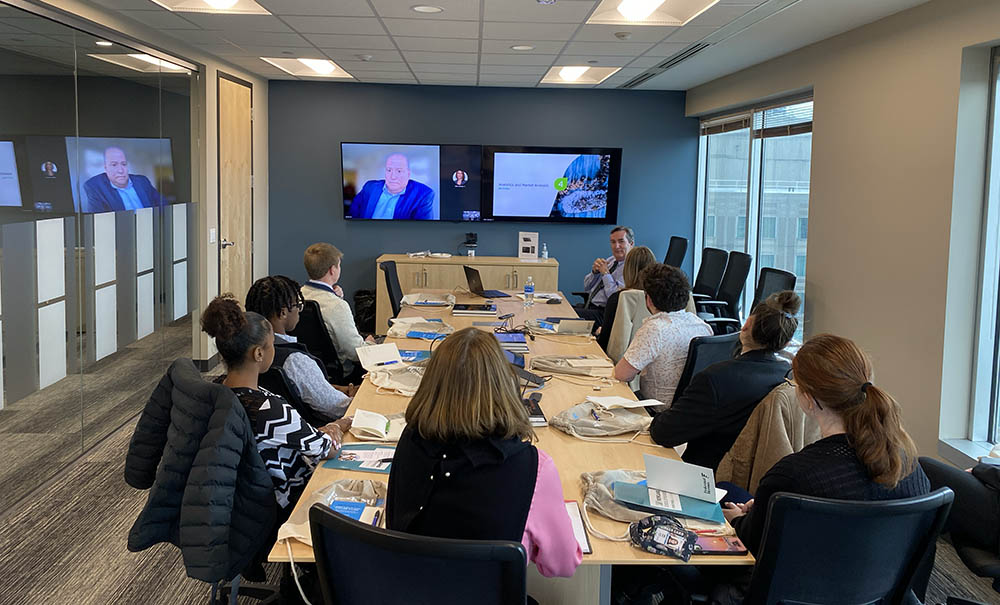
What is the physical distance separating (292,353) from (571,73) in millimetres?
5888

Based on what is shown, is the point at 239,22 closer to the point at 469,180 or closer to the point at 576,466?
the point at 469,180

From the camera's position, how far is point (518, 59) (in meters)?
7.02

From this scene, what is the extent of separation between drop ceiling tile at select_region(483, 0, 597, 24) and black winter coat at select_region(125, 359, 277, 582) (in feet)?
9.79

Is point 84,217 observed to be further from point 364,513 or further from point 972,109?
point 972,109

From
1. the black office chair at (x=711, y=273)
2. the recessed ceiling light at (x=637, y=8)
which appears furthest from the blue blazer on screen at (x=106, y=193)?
the black office chair at (x=711, y=273)

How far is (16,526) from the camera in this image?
12.8ft

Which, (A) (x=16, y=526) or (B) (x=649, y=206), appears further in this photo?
(B) (x=649, y=206)

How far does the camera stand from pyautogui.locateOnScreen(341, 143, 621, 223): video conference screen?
9.21 m

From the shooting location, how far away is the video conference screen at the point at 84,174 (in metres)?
3.88

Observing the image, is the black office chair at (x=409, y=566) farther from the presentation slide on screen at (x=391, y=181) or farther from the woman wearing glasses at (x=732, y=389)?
the presentation slide on screen at (x=391, y=181)

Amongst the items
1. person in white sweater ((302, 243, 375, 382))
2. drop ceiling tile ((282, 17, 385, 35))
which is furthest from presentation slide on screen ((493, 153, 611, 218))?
person in white sweater ((302, 243, 375, 382))

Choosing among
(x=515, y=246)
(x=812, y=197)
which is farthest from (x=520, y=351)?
(x=515, y=246)

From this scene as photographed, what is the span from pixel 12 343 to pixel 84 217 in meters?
0.99

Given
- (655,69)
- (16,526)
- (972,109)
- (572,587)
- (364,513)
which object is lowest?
(16,526)
